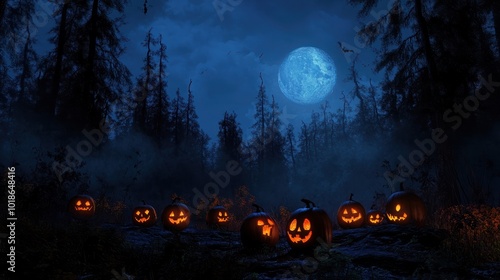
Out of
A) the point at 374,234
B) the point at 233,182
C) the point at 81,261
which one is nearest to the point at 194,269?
the point at 81,261

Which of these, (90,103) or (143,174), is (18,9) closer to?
(90,103)

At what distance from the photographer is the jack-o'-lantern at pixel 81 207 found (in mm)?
12242

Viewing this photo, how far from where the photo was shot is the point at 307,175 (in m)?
37.7

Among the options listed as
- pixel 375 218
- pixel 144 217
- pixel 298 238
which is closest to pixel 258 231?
pixel 298 238

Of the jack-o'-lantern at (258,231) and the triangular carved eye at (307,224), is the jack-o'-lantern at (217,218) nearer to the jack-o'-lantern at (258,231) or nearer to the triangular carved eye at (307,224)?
the jack-o'-lantern at (258,231)

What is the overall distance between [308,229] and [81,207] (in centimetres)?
901

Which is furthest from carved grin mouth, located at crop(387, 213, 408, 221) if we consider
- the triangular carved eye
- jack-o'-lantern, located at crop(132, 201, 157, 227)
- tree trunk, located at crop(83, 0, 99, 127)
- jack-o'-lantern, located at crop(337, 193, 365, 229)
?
tree trunk, located at crop(83, 0, 99, 127)

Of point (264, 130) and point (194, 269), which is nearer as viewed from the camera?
point (194, 269)

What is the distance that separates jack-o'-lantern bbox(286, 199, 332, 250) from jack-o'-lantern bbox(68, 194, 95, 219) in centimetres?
848

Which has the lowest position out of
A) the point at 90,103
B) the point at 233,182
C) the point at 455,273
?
the point at 455,273

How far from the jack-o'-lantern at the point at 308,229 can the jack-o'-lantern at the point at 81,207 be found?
8.48 metres

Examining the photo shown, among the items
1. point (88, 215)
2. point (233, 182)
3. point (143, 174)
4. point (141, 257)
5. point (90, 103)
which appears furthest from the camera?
point (233, 182)

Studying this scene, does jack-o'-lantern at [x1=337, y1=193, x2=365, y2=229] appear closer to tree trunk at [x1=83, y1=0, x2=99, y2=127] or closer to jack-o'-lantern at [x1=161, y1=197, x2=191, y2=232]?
jack-o'-lantern at [x1=161, y1=197, x2=191, y2=232]

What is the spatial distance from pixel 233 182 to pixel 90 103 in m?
21.6
